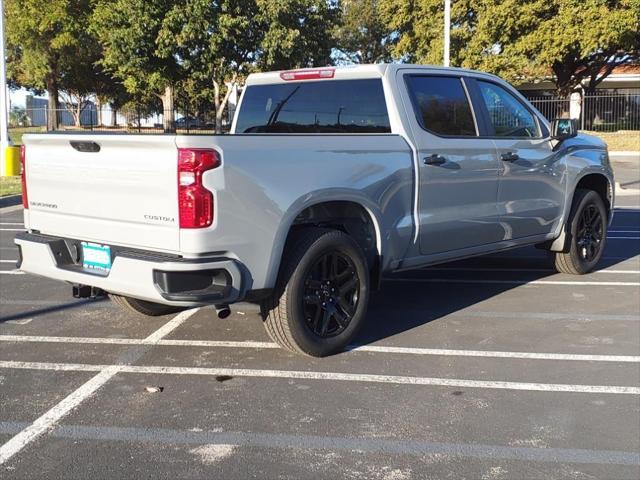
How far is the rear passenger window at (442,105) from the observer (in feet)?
18.2

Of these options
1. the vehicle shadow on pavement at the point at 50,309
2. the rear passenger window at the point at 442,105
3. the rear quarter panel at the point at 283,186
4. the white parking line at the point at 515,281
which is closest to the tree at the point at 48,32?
the vehicle shadow on pavement at the point at 50,309

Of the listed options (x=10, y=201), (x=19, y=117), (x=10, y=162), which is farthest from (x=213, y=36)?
(x=19, y=117)

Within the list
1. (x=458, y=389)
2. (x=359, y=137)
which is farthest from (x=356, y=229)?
(x=458, y=389)

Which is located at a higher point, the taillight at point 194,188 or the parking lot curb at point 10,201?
the taillight at point 194,188

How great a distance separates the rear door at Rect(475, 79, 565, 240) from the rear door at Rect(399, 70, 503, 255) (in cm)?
20

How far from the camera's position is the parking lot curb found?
13.8 metres

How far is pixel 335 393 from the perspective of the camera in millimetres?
4258

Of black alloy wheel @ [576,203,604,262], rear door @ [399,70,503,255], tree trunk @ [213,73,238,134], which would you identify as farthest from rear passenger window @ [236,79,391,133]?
tree trunk @ [213,73,238,134]

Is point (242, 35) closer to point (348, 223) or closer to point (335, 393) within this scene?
point (348, 223)

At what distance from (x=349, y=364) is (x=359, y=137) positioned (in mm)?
1596

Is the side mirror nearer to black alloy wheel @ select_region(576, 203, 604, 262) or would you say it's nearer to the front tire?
black alloy wheel @ select_region(576, 203, 604, 262)

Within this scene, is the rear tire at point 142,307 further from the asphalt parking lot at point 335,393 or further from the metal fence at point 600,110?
the metal fence at point 600,110

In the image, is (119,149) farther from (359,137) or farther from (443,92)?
(443,92)

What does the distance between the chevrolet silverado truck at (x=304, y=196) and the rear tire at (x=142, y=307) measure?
21 mm
